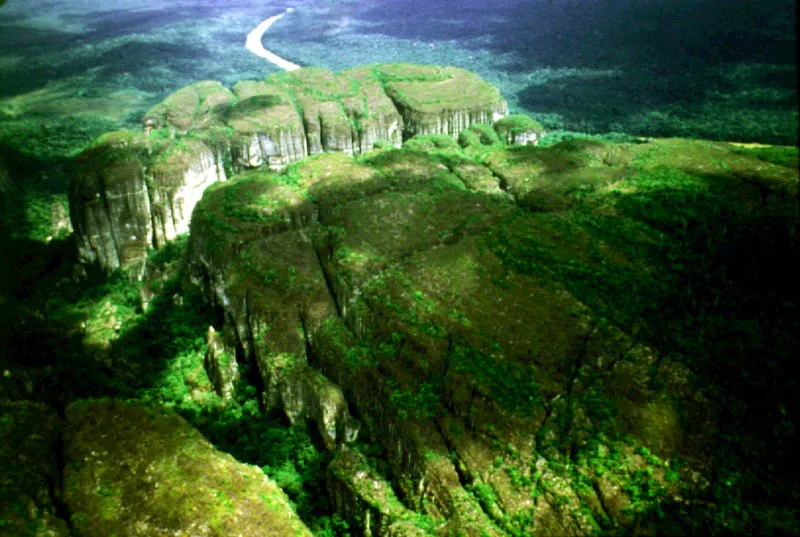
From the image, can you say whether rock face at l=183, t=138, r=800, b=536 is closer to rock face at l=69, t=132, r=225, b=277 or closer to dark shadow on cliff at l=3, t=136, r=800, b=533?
dark shadow on cliff at l=3, t=136, r=800, b=533

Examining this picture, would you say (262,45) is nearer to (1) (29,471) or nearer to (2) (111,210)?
(2) (111,210)

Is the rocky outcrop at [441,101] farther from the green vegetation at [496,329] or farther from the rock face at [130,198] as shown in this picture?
the rock face at [130,198]

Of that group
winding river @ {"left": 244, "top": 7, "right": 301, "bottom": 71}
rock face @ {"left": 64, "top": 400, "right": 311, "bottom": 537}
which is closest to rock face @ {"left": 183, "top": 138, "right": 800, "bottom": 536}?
rock face @ {"left": 64, "top": 400, "right": 311, "bottom": 537}

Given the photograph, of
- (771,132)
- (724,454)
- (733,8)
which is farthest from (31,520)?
(733,8)

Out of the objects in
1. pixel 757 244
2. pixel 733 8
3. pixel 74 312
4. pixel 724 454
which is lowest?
pixel 74 312

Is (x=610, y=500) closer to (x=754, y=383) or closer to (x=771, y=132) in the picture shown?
(x=754, y=383)

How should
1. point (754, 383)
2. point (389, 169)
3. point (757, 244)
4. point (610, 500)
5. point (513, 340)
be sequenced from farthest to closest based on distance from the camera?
1. point (389, 169)
2. point (757, 244)
3. point (513, 340)
4. point (754, 383)
5. point (610, 500)
